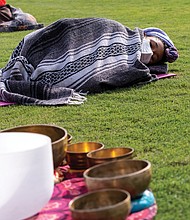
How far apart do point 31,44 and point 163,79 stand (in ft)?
3.75

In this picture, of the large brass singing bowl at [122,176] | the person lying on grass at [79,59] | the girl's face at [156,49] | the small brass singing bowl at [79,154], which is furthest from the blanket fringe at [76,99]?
the large brass singing bowl at [122,176]

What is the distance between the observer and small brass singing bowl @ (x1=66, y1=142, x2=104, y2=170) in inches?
103

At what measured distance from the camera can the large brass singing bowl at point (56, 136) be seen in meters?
2.42

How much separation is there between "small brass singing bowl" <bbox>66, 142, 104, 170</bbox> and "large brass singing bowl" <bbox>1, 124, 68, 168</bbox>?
0.11 metres

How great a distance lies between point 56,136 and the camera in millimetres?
2584

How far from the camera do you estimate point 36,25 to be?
10.2 metres

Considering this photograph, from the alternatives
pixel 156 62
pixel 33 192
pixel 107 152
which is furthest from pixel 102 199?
pixel 156 62

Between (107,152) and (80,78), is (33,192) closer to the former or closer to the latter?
(107,152)

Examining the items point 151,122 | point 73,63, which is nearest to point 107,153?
point 151,122

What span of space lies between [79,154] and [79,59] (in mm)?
2384

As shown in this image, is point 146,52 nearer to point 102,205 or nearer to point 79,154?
point 79,154

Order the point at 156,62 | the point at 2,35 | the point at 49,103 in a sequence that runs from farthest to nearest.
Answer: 1. the point at 2,35
2. the point at 156,62
3. the point at 49,103

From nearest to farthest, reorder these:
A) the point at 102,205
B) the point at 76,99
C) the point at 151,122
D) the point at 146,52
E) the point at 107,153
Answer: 1. the point at 102,205
2. the point at 107,153
3. the point at 151,122
4. the point at 76,99
5. the point at 146,52

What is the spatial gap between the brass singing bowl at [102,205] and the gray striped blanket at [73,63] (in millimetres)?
2484
